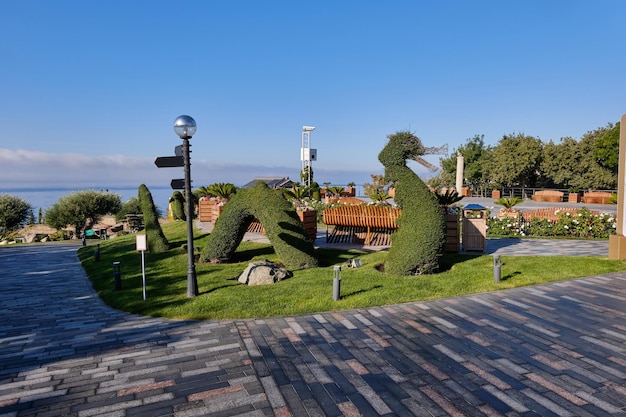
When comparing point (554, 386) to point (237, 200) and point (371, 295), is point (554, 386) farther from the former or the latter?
point (237, 200)

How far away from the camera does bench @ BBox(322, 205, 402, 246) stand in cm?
1489

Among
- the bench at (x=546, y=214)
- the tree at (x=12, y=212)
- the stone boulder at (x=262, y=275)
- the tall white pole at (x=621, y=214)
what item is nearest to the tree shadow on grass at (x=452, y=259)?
the tall white pole at (x=621, y=214)

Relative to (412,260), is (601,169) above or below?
above

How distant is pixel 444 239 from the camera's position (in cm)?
984

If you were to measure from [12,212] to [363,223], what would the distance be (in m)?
35.4

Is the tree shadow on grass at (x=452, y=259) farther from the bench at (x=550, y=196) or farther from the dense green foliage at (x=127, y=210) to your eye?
the dense green foliage at (x=127, y=210)

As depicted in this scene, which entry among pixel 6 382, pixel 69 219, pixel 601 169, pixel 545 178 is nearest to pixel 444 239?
pixel 6 382

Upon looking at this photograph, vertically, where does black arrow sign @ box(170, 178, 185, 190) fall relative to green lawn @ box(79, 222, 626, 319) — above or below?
above

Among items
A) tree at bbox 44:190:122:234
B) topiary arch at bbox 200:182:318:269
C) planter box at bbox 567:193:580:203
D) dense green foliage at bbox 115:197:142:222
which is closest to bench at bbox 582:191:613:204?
planter box at bbox 567:193:580:203

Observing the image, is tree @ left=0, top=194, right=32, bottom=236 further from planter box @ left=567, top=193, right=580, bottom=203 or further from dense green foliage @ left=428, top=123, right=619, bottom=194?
planter box @ left=567, top=193, right=580, bottom=203

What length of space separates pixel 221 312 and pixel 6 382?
11.2 feet

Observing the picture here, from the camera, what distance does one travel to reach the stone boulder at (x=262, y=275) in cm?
989

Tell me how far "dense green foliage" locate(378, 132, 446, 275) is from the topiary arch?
269 centimetres

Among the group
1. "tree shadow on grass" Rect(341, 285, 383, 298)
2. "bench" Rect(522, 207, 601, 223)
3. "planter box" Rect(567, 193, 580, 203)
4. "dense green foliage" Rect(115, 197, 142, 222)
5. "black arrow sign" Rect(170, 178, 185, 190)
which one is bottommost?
"tree shadow on grass" Rect(341, 285, 383, 298)
